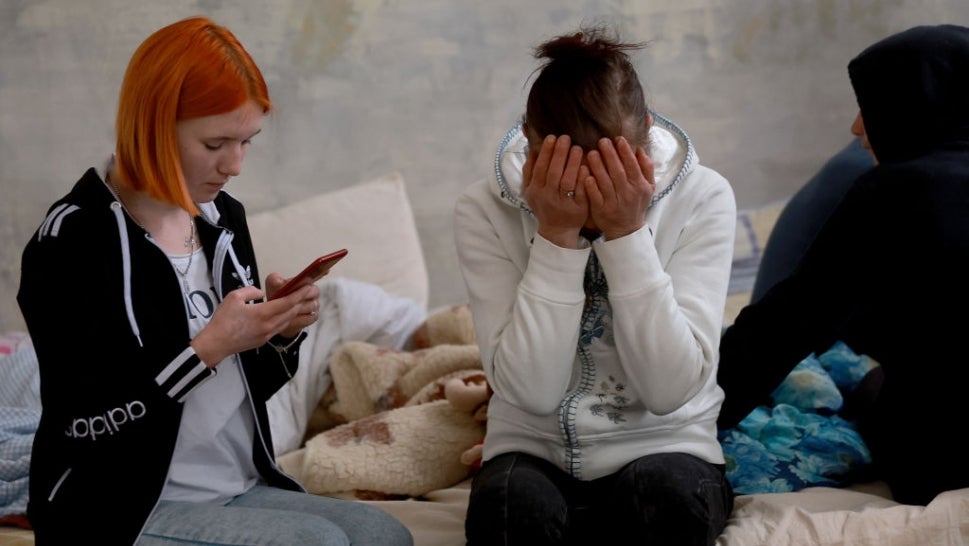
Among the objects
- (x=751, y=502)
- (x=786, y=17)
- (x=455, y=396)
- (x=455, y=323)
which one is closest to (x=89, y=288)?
(x=455, y=396)

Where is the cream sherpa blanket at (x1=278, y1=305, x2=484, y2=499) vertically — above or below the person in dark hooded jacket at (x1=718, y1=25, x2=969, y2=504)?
below

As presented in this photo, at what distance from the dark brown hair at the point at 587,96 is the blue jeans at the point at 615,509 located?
0.44 metres

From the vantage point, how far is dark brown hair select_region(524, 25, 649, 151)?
4.43 feet

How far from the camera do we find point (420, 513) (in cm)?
173

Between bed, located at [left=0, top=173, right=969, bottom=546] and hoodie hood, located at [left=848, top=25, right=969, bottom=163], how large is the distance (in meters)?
0.54

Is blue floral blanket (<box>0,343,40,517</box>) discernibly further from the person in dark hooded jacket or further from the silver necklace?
the person in dark hooded jacket

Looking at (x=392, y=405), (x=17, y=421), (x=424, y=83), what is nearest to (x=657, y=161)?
(x=392, y=405)

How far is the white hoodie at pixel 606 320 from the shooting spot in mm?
1361

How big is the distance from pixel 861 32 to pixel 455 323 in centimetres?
155

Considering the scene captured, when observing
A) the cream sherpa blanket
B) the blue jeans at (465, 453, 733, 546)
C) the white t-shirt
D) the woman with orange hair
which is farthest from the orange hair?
the cream sherpa blanket

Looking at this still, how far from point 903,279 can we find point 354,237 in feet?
4.83

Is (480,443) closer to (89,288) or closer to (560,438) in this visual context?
(560,438)

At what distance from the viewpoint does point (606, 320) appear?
1.47m

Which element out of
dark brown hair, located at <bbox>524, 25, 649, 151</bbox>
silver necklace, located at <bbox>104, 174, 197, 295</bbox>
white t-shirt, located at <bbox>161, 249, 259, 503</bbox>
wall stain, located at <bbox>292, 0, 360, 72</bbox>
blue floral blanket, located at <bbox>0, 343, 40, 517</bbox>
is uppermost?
wall stain, located at <bbox>292, 0, 360, 72</bbox>
